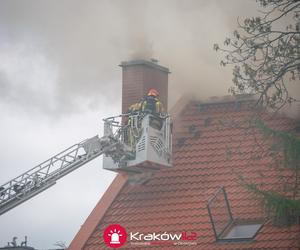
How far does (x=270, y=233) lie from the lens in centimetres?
1714

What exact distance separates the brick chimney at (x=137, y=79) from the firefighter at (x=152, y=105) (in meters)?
0.92

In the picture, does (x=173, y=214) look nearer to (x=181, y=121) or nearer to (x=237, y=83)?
(x=181, y=121)

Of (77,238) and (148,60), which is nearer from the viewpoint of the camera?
(77,238)

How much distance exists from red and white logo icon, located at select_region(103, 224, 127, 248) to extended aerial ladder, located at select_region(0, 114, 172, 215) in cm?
137

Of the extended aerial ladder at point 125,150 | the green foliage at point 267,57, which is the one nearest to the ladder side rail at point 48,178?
the extended aerial ladder at point 125,150

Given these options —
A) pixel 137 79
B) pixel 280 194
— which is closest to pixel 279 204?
pixel 280 194

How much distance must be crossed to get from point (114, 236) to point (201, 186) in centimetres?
219

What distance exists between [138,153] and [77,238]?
2.32 metres

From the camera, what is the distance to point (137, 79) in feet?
69.5

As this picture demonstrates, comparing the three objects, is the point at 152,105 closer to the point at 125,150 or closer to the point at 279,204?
the point at 125,150

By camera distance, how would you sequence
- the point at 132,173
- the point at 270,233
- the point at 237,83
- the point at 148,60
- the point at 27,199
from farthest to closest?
1. the point at 148,60
2. the point at 132,173
3. the point at 27,199
4. the point at 270,233
5. the point at 237,83

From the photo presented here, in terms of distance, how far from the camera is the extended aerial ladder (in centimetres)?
1875

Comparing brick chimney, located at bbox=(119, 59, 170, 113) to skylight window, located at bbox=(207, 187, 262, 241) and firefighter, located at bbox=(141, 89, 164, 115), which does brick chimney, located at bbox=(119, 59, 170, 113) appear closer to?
firefighter, located at bbox=(141, 89, 164, 115)

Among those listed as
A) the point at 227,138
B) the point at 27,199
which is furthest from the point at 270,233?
the point at 27,199
